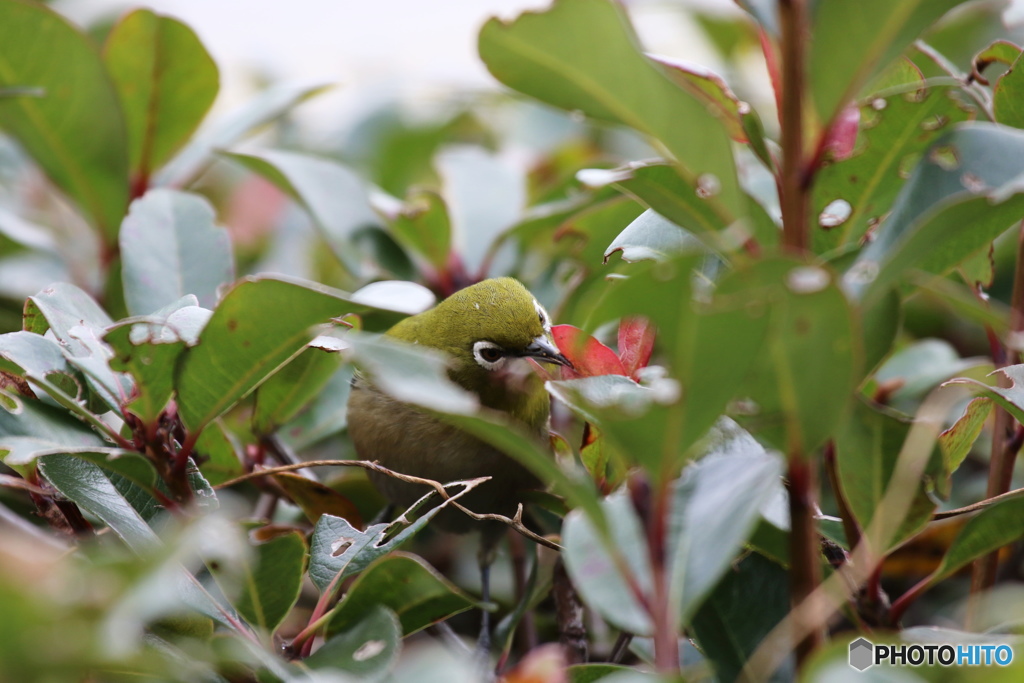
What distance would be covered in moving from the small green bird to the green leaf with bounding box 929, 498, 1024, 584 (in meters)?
1.21

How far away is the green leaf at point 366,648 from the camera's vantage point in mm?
1218

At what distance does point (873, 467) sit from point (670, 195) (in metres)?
0.50

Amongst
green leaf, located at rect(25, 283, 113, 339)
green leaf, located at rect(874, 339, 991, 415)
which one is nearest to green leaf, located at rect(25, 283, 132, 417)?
green leaf, located at rect(25, 283, 113, 339)

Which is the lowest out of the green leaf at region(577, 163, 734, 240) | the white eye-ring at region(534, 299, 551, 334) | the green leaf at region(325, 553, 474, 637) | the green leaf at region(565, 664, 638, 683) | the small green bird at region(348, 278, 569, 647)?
the small green bird at region(348, 278, 569, 647)

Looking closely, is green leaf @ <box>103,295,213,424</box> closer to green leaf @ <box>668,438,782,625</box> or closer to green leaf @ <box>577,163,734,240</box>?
green leaf @ <box>577,163,734,240</box>

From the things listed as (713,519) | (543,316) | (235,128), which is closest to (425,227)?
(543,316)

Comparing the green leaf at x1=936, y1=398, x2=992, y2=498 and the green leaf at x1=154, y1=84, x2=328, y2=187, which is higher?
the green leaf at x1=154, y1=84, x2=328, y2=187

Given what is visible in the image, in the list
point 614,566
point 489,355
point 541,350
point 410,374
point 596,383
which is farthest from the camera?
point 489,355

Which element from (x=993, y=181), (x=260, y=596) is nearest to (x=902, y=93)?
(x=993, y=181)

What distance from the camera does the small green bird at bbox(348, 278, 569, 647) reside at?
8.11ft

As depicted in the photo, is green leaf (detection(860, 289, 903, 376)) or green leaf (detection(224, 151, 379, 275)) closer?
green leaf (detection(860, 289, 903, 376))

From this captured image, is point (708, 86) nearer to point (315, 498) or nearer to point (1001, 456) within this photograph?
point (1001, 456)

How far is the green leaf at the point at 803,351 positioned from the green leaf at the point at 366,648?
59cm

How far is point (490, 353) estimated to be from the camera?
2.65 m
